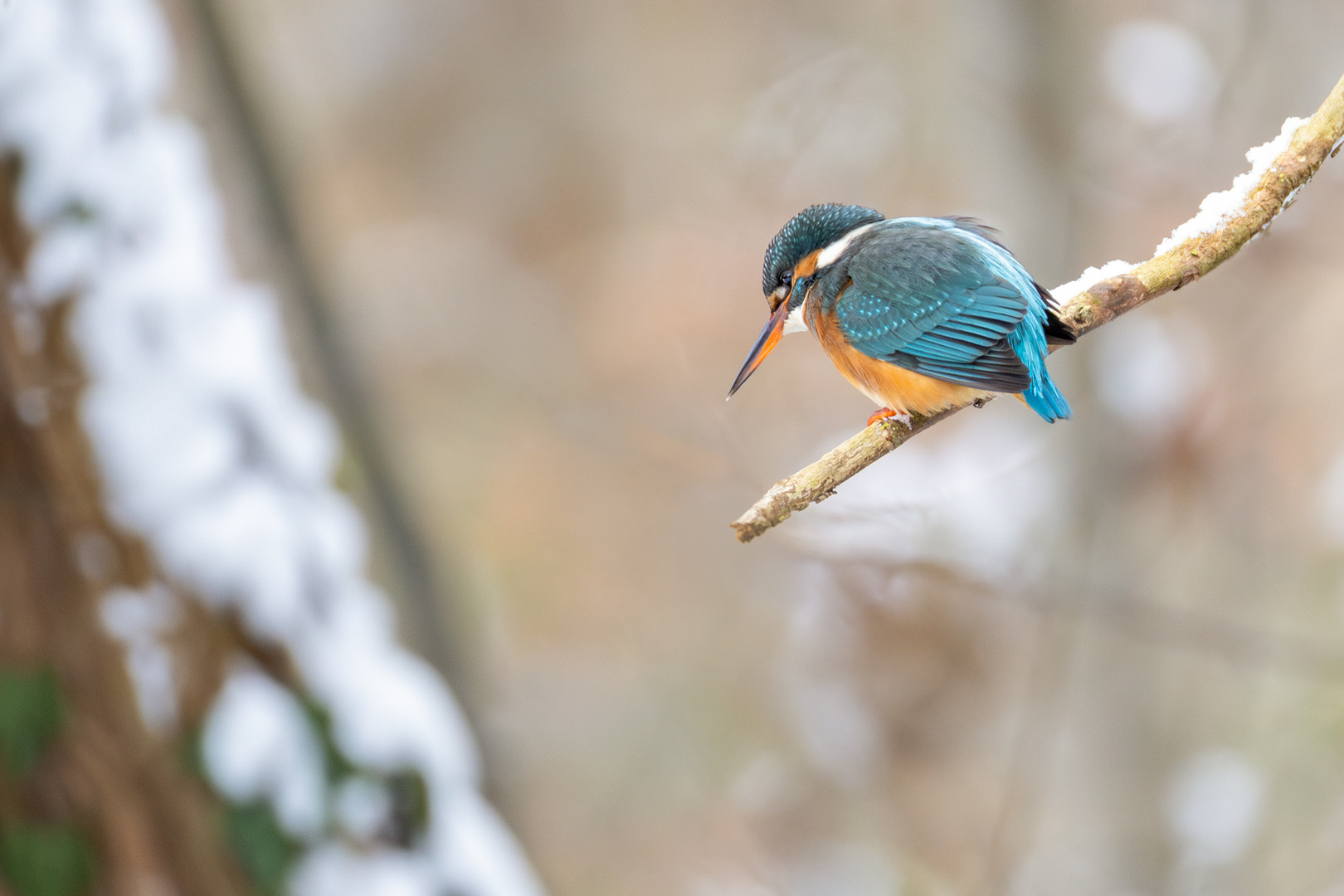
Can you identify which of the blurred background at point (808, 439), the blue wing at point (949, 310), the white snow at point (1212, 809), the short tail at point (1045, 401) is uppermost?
the blue wing at point (949, 310)

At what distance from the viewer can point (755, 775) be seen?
4.92 m

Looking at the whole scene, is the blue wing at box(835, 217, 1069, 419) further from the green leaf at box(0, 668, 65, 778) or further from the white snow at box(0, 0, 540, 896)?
the green leaf at box(0, 668, 65, 778)

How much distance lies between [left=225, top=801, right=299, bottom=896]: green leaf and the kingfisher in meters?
1.09

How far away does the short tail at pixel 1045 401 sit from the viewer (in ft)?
4.48

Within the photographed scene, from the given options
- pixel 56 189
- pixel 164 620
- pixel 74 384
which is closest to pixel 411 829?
pixel 164 620

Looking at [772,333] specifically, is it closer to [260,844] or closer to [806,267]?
[806,267]

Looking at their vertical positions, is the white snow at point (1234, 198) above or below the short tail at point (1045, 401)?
above

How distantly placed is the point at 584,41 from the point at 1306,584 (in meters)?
4.71

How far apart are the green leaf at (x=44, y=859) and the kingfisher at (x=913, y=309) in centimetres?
116

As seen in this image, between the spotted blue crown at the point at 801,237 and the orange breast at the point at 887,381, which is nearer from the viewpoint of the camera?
the orange breast at the point at 887,381

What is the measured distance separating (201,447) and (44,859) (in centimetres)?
67

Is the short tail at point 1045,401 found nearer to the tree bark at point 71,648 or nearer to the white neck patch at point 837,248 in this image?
the white neck patch at point 837,248

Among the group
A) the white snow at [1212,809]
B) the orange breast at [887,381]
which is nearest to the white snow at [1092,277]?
the orange breast at [887,381]

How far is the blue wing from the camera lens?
4.45ft
